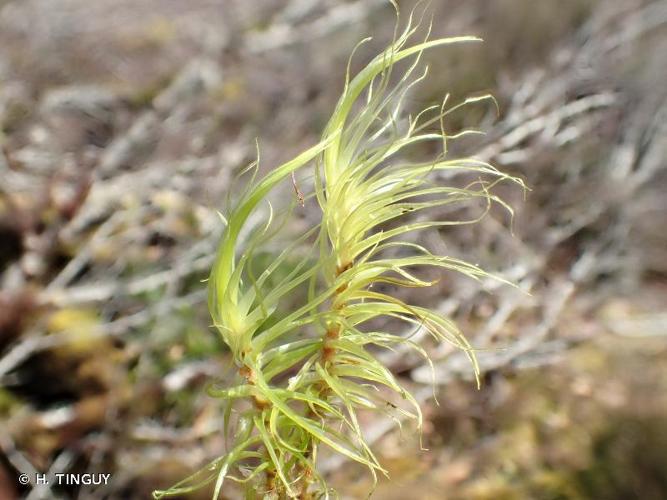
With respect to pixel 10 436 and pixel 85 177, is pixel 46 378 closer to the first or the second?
pixel 10 436

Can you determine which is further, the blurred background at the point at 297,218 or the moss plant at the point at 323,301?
the blurred background at the point at 297,218

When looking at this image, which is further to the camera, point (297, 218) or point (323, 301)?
point (297, 218)

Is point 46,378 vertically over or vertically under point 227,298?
under

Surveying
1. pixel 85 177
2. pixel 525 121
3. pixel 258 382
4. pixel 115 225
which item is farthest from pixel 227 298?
pixel 525 121

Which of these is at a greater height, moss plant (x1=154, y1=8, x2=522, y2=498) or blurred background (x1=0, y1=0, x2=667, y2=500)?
moss plant (x1=154, y1=8, x2=522, y2=498)

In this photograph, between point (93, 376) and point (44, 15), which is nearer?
point (93, 376)

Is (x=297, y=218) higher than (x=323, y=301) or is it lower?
lower

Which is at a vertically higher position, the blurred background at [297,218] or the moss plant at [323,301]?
the moss plant at [323,301]

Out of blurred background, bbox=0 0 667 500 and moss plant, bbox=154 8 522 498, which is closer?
moss plant, bbox=154 8 522 498
